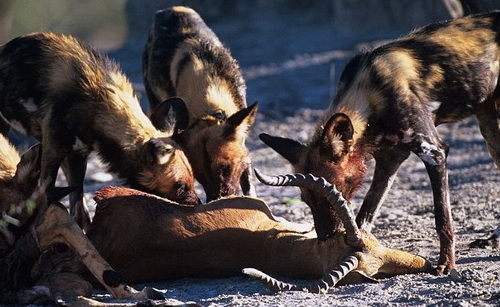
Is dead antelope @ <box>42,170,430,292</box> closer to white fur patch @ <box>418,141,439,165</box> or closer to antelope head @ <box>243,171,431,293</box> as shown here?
antelope head @ <box>243,171,431,293</box>

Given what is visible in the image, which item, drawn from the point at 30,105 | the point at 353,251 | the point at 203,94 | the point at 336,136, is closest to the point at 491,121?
the point at 336,136

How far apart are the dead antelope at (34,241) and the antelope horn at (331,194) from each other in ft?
2.70

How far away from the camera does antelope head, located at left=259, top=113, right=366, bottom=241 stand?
5.92 m

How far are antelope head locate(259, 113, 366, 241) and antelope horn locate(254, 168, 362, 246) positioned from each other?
Result: 1.96 ft

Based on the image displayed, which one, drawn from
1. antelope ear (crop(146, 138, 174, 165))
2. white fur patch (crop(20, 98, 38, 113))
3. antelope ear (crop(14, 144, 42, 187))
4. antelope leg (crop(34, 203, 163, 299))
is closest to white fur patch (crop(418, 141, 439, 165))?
antelope ear (crop(146, 138, 174, 165))

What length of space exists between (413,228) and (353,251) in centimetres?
152

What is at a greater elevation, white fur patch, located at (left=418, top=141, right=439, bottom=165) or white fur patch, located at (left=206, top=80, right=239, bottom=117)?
white fur patch, located at (left=206, top=80, right=239, bottom=117)

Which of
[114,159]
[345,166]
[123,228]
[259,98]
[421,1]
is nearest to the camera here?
[123,228]

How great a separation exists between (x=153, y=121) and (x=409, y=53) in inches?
65.1

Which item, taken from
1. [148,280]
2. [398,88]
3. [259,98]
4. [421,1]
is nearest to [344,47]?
[421,1]

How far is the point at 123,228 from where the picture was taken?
17.1 ft

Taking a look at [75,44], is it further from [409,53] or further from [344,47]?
[344,47]

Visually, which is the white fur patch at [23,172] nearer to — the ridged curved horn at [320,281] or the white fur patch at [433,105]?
the ridged curved horn at [320,281]

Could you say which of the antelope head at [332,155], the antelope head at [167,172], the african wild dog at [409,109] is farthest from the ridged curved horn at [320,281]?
the antelope head at [167,172]
